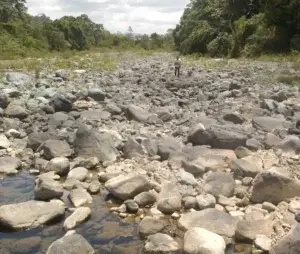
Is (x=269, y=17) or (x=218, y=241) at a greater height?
(x=269, y=17)

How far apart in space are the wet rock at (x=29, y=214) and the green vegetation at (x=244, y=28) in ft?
65.8

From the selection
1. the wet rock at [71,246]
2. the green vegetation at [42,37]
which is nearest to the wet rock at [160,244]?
the wet rock at [71,246]

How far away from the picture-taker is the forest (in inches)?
948

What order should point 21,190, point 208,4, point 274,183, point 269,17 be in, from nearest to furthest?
1. point 274,183
2. point 21,190
3. point 269,17
4. point 208,4

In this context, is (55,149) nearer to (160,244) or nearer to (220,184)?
(220,184)

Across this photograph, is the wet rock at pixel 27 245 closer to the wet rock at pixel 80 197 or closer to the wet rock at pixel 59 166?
the wet rock at pixel 80 197

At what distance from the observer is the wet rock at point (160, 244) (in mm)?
4719

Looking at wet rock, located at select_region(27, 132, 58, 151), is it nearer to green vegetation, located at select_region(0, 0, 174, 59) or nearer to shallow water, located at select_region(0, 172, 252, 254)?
shallow water, located at select_region(0, 172, 252, 254)

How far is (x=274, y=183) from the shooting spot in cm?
572

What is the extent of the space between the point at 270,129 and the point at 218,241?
Result: 15.6 feet

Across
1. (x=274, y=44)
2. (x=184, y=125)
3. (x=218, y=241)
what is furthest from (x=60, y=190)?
(x=274, y=44)

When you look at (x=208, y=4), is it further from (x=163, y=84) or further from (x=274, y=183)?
(x=274, y=183)

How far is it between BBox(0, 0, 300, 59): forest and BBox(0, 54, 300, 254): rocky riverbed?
40.7 ft

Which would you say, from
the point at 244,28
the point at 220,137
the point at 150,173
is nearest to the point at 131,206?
the point at 150,173
